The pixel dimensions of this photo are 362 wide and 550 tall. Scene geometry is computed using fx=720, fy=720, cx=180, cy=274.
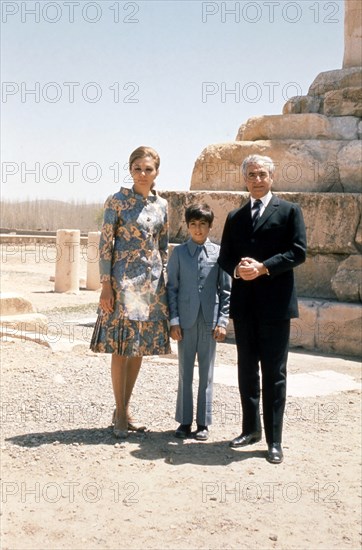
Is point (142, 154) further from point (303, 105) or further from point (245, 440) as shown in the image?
point (303, 105)

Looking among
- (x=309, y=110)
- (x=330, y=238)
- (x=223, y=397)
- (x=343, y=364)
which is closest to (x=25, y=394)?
(x=223, y=397)

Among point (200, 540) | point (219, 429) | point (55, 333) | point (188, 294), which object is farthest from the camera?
point (55, 333)

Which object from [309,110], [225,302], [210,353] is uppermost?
[309,110]

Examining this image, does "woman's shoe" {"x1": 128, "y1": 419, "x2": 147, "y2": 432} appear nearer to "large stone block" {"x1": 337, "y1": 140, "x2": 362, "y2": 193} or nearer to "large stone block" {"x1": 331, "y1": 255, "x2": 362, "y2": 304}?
"large stone block" {"x1": 331, "y1": 255, "x2": 362, "y2": 304}

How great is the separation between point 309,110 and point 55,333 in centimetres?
385

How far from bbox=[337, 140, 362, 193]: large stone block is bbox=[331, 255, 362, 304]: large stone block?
2.71 feet

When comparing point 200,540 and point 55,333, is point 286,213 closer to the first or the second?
point 200,540

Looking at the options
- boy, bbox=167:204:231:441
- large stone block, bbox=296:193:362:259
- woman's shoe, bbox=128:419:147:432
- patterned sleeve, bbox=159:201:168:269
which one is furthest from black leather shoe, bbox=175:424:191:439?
large stone block, bbox=296:193:362:259

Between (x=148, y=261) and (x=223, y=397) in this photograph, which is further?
(x=223, y=397)

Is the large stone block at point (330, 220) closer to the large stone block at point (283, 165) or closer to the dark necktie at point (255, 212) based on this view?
the large stone block at point (283, 165)

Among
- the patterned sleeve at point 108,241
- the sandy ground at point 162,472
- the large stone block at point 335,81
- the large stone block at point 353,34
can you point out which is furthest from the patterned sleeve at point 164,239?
the large stone block at point 353,34

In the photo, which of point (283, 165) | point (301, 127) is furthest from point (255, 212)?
point (301, 127)

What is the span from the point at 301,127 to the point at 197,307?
4.35 metres

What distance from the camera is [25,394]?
526 cm
